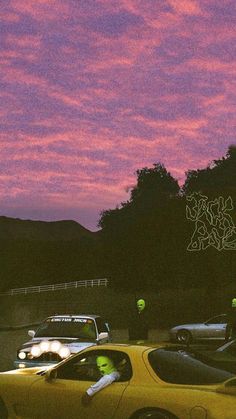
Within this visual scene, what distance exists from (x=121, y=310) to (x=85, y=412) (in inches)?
1905

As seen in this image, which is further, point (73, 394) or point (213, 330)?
point (213, 330)

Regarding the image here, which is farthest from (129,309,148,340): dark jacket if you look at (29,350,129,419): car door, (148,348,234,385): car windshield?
(148,348,234,385): car windshield

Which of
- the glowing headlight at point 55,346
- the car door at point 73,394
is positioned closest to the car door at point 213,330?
the glowing headlight at point 55,346

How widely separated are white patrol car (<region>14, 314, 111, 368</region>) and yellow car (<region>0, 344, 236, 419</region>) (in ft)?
13.9

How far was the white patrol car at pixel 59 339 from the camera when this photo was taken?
478 inches

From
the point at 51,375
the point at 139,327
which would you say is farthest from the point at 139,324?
the point at 51,375

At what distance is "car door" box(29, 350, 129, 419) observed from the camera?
273 inches

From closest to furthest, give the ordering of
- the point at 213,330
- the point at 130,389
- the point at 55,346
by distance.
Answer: the point at 130,389 → the point at 55,346 → the point at 213,330

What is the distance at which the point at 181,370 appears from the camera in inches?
269

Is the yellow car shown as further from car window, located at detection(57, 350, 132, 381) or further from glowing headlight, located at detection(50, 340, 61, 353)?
glowing headlight, located at detection(50, 340, 61, 353)

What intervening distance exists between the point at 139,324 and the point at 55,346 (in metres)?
5.72

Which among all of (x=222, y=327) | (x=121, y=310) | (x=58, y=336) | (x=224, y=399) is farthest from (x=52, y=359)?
(x=121, y=310)

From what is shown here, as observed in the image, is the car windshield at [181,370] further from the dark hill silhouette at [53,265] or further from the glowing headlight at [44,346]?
the dark hill silhouette at [53,265]

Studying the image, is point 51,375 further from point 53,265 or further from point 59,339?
point 53,265
